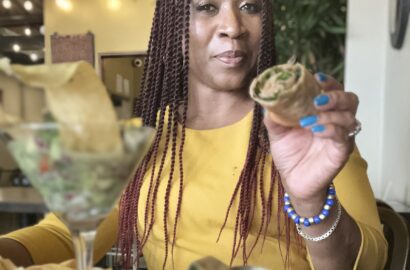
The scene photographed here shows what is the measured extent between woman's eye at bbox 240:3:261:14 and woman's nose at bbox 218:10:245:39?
23 millimetres

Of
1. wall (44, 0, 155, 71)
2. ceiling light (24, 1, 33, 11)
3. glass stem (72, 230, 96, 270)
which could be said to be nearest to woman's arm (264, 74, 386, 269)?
glass stem (72, 230, 96, 270)

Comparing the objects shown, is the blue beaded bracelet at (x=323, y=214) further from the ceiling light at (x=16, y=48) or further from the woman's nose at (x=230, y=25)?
the ceiling light at (x=16, y=48)

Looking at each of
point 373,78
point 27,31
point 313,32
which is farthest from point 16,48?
point 373,78

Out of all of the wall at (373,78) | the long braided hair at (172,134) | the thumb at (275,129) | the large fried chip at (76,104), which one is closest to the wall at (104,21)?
the wall at (373,78)

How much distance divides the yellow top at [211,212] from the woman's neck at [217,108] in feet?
0.12

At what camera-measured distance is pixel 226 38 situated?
2.65 ft

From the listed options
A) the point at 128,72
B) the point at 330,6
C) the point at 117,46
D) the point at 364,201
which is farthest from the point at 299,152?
the point at 117,46

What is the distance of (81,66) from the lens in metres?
0.37

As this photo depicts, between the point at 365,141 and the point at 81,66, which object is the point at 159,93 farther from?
the point at 365,141

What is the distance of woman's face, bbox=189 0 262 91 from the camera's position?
81 centimetres

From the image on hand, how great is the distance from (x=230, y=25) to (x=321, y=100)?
0.37 m

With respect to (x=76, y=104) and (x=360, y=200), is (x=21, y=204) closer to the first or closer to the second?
(x=360, y=200)

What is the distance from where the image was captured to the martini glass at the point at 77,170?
34 cm

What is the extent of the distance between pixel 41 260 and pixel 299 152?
514 millimetres
